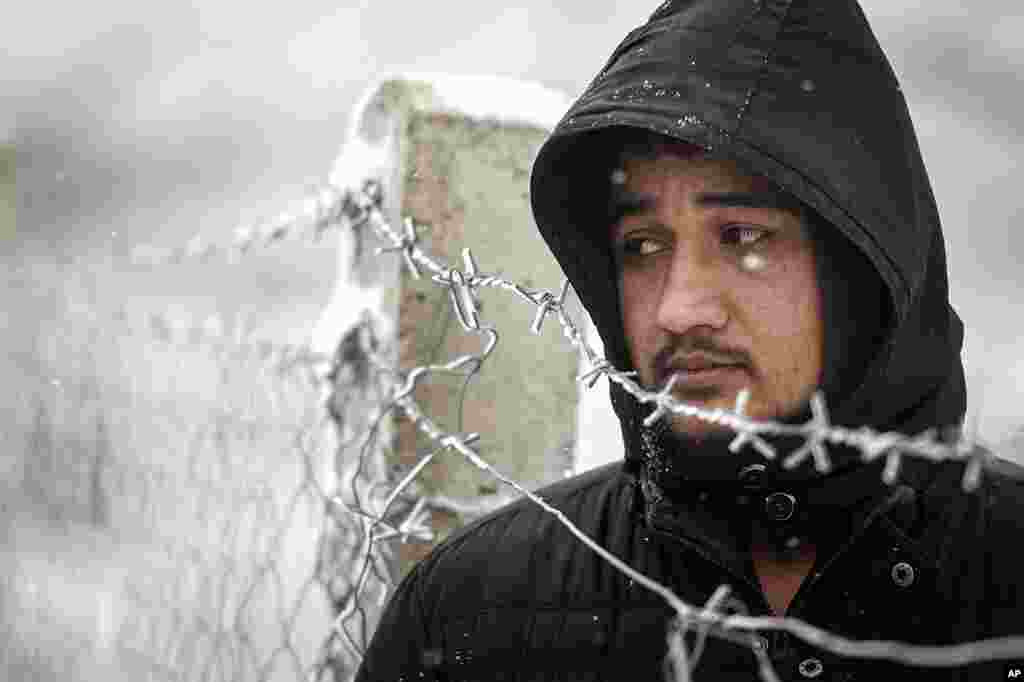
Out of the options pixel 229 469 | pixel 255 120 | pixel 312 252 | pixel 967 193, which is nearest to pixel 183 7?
pixel 255 120

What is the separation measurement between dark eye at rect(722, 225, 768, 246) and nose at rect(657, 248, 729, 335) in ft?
0.16

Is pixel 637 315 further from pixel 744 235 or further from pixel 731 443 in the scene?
pixel 731 443

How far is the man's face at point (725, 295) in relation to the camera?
2.25m

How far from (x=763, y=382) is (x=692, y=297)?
16cm

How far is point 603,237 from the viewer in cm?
260

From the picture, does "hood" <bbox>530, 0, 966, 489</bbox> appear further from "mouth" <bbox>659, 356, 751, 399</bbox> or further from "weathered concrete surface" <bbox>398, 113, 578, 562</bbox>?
"weathered concrete surface" <bbox>398, 113, 578, 562</bbox>

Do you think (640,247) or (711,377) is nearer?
(711,377)

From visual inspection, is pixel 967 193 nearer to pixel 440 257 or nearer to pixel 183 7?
pixel 440 257

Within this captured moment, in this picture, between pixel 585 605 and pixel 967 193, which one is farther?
pixel 967 193

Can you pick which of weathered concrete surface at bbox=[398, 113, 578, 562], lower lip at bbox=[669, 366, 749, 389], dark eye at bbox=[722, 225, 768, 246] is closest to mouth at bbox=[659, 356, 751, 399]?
lower lip at bbox=[669, 366, 749, 389]

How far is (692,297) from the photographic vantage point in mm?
2234

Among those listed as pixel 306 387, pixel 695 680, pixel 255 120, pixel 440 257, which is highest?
pixel 255 120

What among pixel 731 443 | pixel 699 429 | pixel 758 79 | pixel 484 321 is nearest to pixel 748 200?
pixel 758 79

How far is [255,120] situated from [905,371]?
16.0 m
